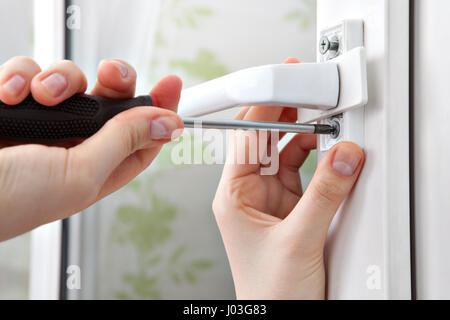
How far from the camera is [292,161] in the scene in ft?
1.63

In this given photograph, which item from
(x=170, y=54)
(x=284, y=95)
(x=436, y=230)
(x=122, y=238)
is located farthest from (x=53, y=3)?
(x=436, y=230)

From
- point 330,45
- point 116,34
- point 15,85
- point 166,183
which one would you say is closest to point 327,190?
point 330,45

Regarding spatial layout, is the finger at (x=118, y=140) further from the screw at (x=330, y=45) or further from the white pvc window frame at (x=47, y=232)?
the white pvc window frame at (x=47, y=232)

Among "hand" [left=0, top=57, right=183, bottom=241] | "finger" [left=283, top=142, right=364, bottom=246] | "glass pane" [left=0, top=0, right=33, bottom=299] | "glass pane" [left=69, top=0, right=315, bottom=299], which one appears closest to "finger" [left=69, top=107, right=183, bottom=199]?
"hand" [left=0, top=57, right=183, bottom=241]

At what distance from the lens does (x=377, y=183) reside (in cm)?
35

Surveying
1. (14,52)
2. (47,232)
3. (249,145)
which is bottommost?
(47,232)

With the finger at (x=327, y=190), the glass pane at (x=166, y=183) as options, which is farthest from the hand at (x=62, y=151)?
the glass pane at (x=166, y=183)

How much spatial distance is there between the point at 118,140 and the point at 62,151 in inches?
1.5

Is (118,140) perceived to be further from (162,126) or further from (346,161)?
(346,161)

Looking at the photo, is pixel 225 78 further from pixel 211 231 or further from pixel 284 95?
pixel 211 231

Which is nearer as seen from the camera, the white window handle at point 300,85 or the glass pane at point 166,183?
the white window handle at point 300,85

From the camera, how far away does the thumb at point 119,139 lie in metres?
0.28

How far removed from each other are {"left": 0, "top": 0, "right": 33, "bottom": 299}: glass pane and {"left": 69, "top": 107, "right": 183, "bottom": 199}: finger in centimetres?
54

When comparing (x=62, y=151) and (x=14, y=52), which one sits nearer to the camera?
(x=62, y=151)
